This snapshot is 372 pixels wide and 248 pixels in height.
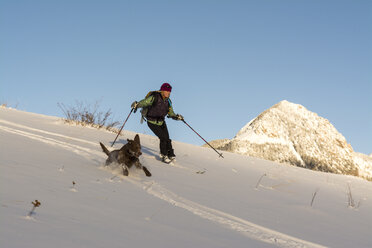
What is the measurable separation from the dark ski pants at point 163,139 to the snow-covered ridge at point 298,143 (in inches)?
455

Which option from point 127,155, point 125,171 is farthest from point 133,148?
point 125,171

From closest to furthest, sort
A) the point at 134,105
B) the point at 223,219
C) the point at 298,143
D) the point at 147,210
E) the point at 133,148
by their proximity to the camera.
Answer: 1. the point at 147,210
2. the point at 223,219
3. the point at 133,148
4. the point at 134,105
5. the point at 298,143

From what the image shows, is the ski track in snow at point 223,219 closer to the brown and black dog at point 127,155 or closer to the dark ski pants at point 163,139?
the brown and black dog at point 127,155

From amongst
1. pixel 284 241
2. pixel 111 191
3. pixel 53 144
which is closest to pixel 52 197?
pixel 111 191

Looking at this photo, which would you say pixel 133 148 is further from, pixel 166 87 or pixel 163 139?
pixel 166 87

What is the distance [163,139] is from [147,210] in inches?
150

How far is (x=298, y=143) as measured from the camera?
18125 millimetres

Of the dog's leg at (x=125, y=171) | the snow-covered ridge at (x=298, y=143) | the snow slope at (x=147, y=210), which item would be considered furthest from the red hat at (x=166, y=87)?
the snow-covered ridge at (x=298, y=143)

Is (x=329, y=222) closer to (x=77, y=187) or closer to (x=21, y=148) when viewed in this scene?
(x=77, y=187)

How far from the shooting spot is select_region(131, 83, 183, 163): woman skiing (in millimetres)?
6336

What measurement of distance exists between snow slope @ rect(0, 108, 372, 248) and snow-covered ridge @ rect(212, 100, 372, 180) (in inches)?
498

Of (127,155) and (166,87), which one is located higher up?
(166,87)

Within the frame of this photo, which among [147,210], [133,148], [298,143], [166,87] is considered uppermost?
[298,143]

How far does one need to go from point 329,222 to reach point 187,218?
1839 millimetres
